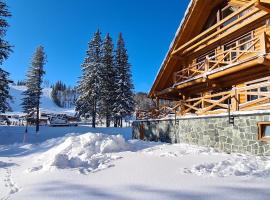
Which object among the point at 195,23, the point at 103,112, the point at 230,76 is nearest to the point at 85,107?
the point at 103,112

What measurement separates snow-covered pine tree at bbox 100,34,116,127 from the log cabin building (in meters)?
19.6

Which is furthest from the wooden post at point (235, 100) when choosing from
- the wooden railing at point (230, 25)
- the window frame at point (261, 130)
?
the wooden railing at point (230, 25)

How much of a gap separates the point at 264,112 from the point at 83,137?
728 centimetres

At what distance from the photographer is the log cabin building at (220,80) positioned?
408 inches

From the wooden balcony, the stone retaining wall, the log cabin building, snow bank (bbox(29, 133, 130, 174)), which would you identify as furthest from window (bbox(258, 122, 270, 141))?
snow bank (bbox(29, 133, 130, 174))

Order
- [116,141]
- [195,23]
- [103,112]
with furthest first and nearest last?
1. [103,112]
2. [195,23]
3. [116,141]

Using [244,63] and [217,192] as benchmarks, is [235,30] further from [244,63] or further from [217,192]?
[217,192]

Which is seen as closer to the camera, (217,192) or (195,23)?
(217,192)

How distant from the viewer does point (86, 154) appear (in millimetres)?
10016

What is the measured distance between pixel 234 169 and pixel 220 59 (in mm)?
7628

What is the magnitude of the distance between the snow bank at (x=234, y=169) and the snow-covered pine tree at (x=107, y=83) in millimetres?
31496

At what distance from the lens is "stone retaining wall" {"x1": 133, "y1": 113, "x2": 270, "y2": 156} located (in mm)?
9617

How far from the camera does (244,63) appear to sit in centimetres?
1190

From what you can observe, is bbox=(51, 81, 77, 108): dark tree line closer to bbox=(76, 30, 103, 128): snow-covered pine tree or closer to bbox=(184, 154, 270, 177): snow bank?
bbox=(76, 30, 103, 128): snow-covered pine tree
